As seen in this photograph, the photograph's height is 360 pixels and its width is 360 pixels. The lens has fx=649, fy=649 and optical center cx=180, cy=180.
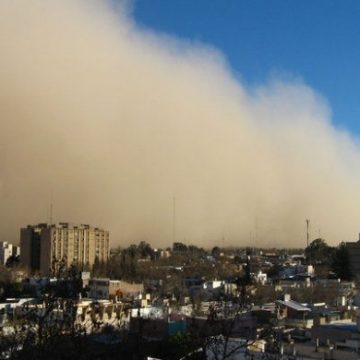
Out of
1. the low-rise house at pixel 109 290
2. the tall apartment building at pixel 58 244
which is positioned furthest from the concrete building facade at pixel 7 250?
the low-rise house at pixel 109 290

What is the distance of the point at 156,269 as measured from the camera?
18047 millimetres

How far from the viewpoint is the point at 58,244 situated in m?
20.3

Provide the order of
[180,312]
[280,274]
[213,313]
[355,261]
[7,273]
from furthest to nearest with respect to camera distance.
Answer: [280,274], [355,261], [7,273], [180,312], [213,313]

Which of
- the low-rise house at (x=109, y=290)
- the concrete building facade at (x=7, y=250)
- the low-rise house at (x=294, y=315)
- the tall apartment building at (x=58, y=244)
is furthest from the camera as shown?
the concrete building facade at (x=7, y=250)

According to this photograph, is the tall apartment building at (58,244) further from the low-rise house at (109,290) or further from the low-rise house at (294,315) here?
Result: the low-rise house at (294,315)

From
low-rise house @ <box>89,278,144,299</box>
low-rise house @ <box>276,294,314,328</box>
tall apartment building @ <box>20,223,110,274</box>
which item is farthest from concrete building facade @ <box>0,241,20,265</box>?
low-rise house @ <box>276,294,314,328</box>

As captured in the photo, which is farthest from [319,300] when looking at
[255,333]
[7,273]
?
[7,273]

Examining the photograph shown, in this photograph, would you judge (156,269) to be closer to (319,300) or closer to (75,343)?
(319,300)

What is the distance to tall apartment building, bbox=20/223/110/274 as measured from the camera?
20.0 m

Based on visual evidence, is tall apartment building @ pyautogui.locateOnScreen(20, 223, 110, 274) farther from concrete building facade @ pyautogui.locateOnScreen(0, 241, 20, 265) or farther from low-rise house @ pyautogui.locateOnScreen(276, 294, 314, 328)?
low-rise house @ pyautogui.locateOnScreen(276, 294, 314, 328)

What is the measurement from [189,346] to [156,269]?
39.8 ft

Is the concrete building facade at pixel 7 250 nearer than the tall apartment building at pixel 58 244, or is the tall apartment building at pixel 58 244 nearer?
the tall apartment building at pixel 58 244

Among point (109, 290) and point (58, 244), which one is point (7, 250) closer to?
point (58, 244)

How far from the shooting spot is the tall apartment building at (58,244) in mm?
19984
